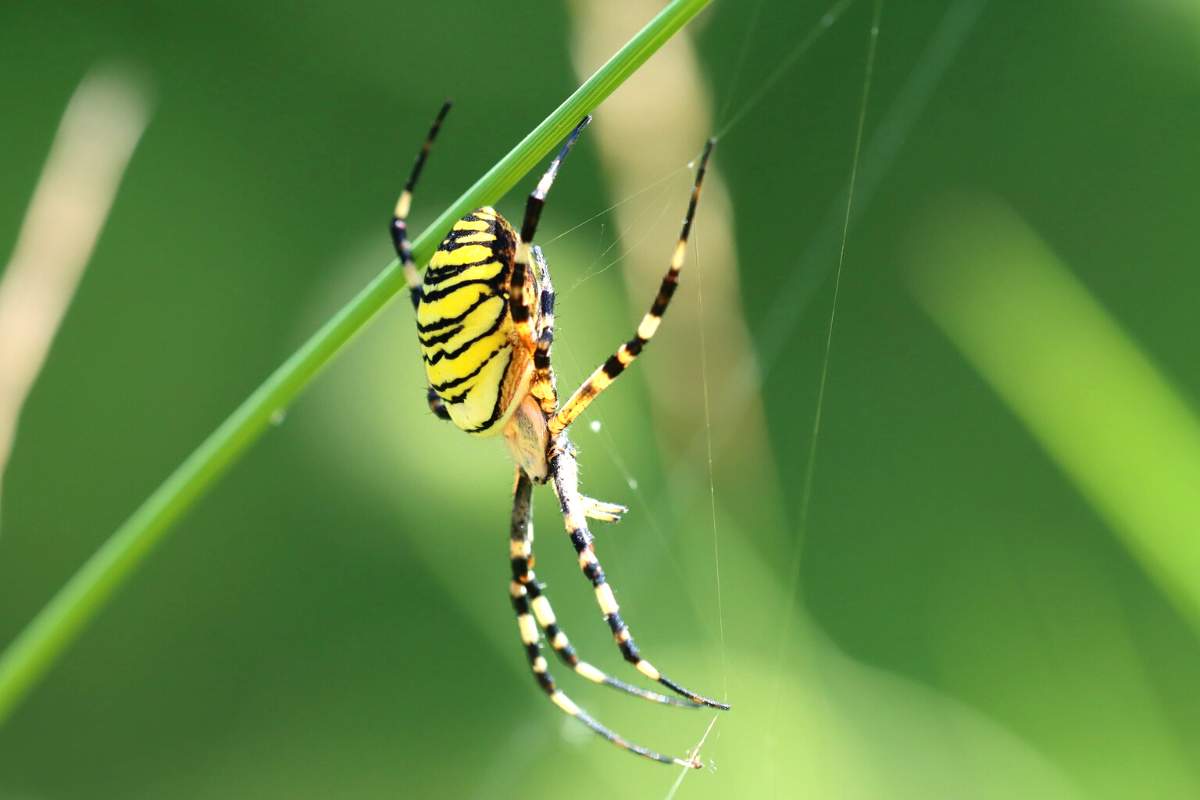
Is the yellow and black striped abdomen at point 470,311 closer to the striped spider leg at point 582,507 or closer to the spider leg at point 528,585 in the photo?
the striped spider leg at point 582,507

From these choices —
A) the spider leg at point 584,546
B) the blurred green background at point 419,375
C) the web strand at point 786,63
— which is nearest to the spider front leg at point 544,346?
the spider leg at point 584,546

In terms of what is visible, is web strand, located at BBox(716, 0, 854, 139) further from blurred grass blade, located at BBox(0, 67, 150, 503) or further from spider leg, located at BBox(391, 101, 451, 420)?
blurred grass blade, located at BBox(0, 67, 150, 503)

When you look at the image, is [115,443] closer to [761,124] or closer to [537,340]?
[761,124]

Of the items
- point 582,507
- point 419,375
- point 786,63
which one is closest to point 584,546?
point 582,507

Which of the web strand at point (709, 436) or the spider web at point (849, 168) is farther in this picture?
the spider web at point (849, 168)

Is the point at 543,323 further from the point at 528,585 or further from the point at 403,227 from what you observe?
the point at 528,585
